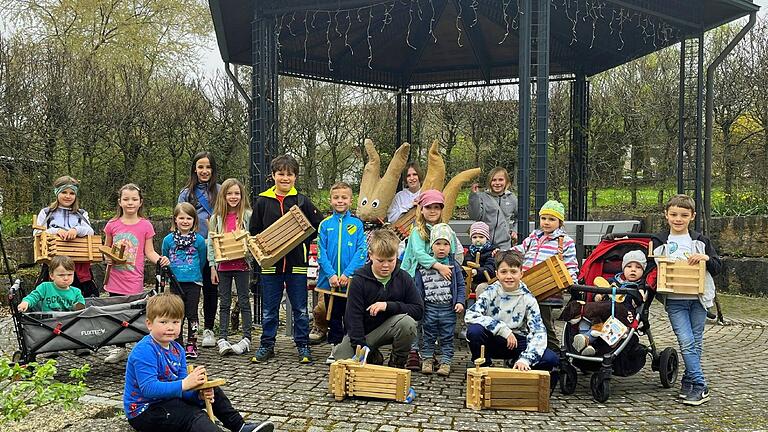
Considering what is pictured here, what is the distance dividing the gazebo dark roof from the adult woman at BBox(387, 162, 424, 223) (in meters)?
2.18

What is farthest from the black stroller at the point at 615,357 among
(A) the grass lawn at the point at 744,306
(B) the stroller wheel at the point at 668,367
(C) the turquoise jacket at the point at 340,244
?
(A) the grass lawn at the point at 744,306

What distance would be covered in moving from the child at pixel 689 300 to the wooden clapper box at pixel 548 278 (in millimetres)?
808

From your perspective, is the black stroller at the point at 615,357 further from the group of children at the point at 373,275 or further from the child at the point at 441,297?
the child at the point at 441,297

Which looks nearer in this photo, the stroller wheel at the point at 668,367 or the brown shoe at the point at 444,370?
the stroller wheel at the point at 668,367

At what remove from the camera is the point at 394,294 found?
6.25 meters

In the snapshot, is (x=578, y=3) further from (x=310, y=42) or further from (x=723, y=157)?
(x=723, y=157)

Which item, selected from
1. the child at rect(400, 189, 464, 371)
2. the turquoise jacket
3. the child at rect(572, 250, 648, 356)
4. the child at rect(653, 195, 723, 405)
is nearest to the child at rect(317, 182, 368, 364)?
the turquoise jacket

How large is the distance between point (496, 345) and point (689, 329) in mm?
1648

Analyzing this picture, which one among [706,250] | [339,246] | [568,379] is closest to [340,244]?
[339,246]

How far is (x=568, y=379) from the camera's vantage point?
20.0ft

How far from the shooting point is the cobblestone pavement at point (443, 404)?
5133 millimetres

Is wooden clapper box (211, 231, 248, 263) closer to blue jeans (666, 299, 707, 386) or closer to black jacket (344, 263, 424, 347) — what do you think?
black jacket (344, 263, 424, 347)

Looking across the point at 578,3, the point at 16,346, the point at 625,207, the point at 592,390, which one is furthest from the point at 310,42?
the point at 625,207

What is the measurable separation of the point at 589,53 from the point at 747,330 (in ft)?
18.4
